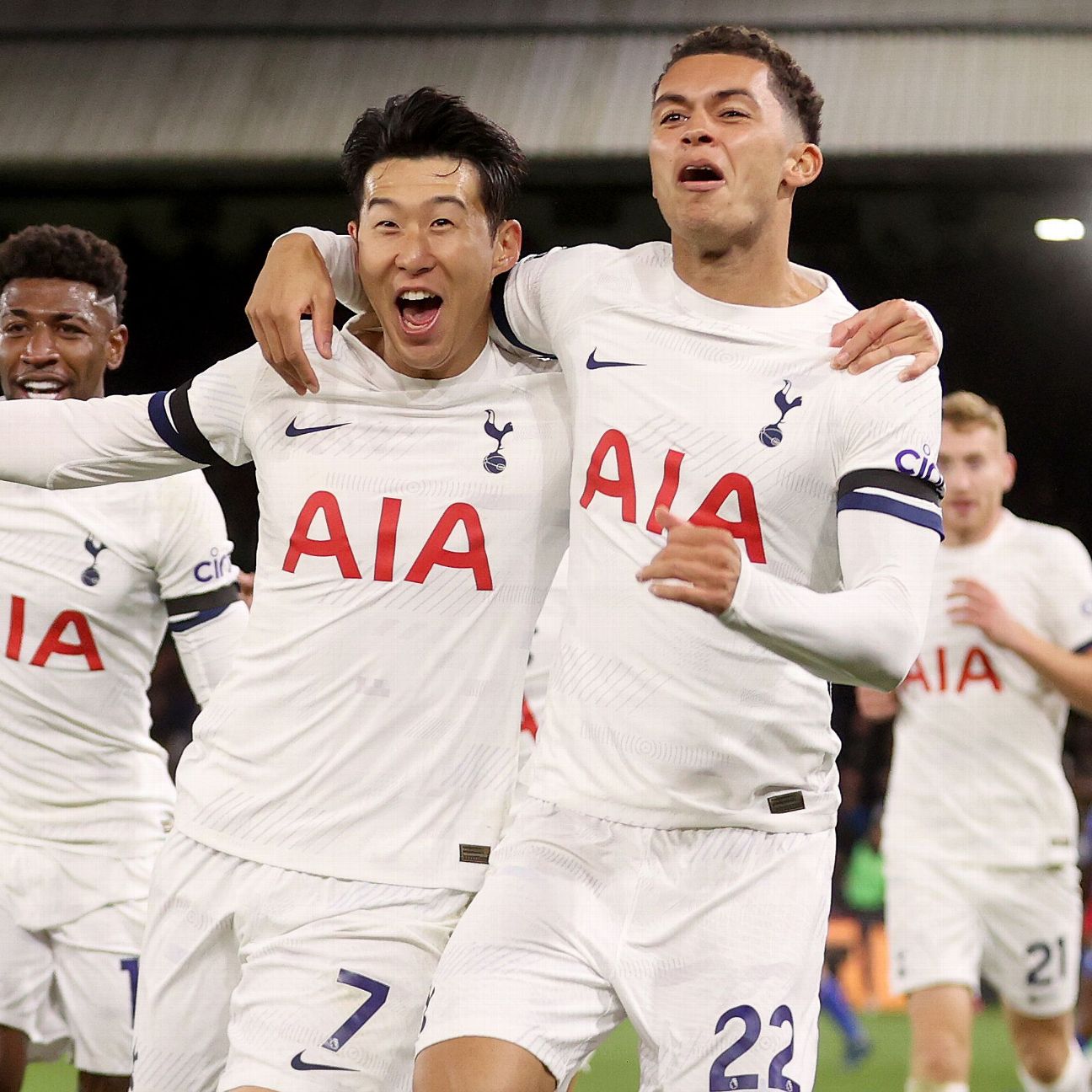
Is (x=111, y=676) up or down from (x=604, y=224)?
down

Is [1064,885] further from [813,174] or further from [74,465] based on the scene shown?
[74,465]

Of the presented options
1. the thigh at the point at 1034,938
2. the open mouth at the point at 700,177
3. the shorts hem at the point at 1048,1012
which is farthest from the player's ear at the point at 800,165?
the shorts hem at the point at 1048,1012

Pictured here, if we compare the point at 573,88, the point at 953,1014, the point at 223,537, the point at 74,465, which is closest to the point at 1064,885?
the point at 953,1014

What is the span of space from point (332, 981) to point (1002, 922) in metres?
3.35

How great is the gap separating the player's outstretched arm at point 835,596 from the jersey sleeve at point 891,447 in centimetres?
3

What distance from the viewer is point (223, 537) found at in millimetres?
4195

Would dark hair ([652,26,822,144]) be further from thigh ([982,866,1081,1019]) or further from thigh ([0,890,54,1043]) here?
thigh ([982,866,1081,1019])

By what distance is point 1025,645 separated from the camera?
521 cm

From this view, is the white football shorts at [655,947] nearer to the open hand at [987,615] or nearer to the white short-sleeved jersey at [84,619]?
the white short-sleeved jersey at [84,619]

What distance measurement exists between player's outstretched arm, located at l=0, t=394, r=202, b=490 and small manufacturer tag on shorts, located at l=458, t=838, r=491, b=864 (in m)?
0.88

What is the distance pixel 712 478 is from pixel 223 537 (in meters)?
1.77

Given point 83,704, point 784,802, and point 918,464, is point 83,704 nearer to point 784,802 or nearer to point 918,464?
point 784,802

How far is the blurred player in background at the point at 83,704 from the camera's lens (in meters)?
4.09

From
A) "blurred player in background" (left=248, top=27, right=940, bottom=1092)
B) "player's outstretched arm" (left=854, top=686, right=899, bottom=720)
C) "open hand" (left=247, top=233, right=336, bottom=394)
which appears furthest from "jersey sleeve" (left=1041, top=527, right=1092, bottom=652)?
"open hand" (left=247, top=233, right=336, bottom=394)
